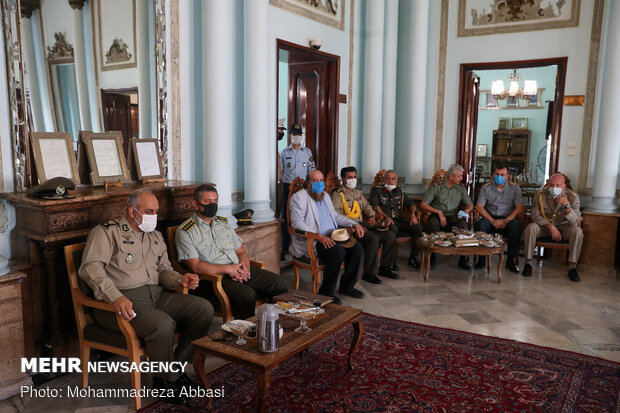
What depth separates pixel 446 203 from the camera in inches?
259

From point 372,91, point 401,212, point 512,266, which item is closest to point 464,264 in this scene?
point 512,266

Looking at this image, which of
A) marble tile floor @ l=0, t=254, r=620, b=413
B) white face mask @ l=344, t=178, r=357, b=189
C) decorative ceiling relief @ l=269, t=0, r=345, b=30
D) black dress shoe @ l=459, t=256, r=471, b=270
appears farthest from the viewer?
black dress shoe @ l=459, t=256, r=471, b=270

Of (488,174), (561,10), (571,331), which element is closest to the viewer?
(571,331)

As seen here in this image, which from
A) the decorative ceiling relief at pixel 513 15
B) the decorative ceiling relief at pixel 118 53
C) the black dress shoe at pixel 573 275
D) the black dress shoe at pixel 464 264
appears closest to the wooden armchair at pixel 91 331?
the decorative ceiling relief at pixel 118 53

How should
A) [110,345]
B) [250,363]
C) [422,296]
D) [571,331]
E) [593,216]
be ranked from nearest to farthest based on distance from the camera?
[250,363]
[110,345]
[571,331]
[422,296]
[593,216]

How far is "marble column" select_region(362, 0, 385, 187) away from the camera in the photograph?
7.39m

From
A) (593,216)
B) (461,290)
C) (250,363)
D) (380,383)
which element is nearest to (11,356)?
(250,363)

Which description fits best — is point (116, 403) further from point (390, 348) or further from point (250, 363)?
point (390, 348)

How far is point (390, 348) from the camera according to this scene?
3906 millimetres

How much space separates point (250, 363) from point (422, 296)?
303 centimetres

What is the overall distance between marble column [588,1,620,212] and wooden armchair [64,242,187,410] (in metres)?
6.04

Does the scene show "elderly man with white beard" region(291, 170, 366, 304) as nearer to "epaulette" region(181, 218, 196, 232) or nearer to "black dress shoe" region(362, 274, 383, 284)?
"black dress shoe" region(362, 274, 383, 284)

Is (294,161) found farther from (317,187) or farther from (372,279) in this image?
(372,279)

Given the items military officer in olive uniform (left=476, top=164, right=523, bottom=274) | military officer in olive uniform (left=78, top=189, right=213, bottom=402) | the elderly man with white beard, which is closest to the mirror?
military officer in olive uniform (left=78, top=189, right=213, bottom=402)
